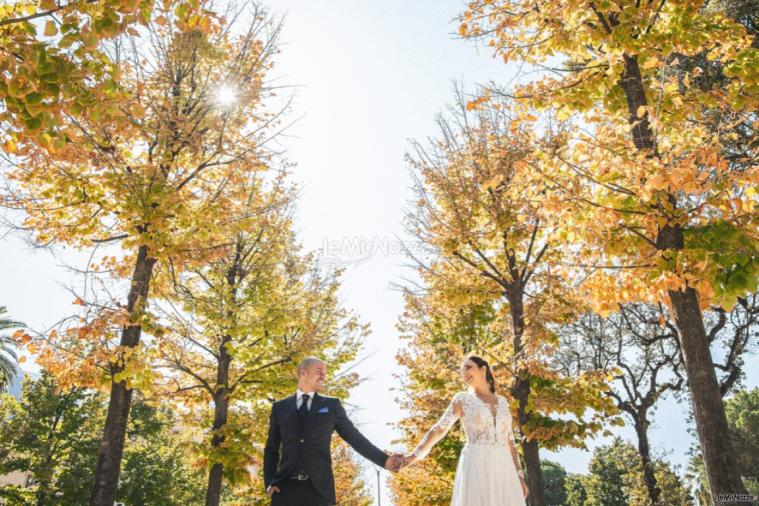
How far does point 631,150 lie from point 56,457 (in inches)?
1255

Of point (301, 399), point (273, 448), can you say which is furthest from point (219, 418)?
point (301, 399)

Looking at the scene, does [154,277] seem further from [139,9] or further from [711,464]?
[711,464]

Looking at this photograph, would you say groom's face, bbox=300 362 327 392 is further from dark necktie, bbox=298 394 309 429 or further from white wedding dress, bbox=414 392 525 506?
white wedding dress, bbox=414 392 525 506

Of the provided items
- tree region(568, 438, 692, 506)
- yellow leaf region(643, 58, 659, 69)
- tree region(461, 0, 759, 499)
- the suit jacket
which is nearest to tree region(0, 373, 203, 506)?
the suit jacket

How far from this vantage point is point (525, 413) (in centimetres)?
1093

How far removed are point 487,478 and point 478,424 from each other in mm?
590

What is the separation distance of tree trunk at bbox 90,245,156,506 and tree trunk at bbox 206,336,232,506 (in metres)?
4.13

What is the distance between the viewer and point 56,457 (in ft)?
91.1

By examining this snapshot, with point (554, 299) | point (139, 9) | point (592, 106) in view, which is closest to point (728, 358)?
point (554, 299)

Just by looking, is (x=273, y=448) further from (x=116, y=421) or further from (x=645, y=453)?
(x=645, y=453)

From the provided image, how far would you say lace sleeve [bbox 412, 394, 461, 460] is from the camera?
6.04 metres

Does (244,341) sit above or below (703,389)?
above

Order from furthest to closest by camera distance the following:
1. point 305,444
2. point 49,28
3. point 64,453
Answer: point 64,453
point 305,444
point 49,28

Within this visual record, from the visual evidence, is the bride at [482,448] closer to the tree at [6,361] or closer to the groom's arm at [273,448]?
the groom's arm at [273,448]
